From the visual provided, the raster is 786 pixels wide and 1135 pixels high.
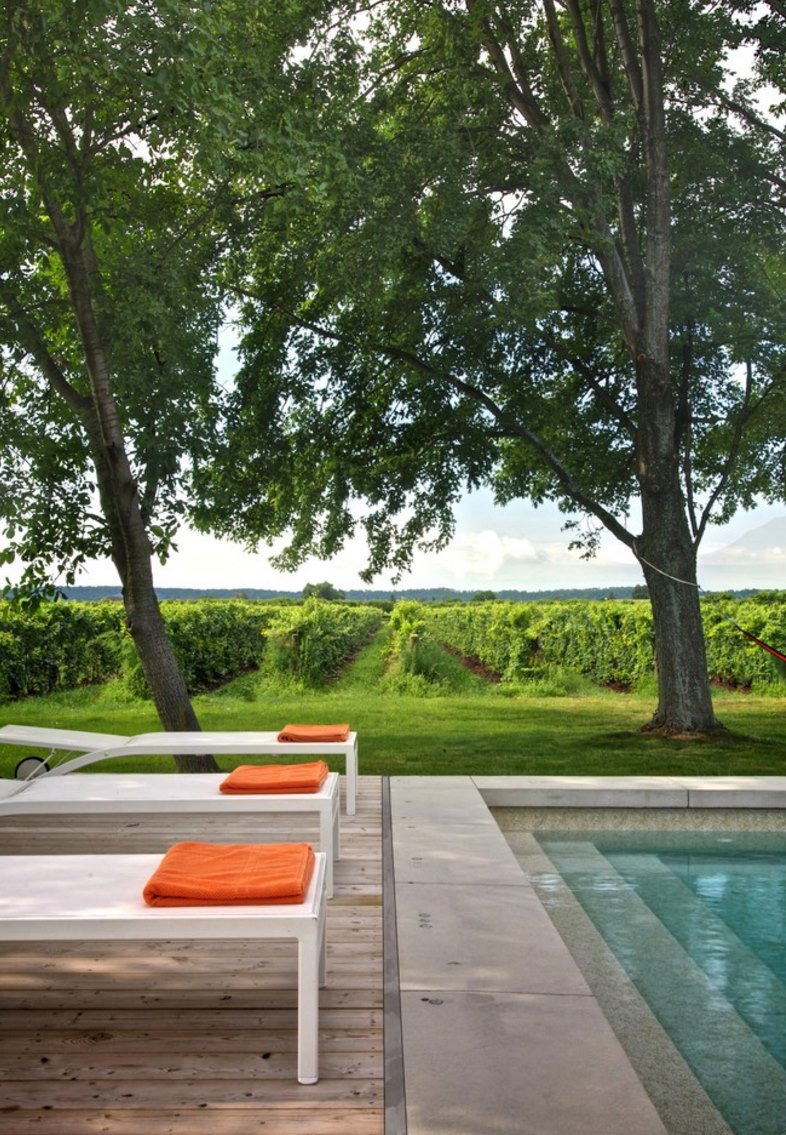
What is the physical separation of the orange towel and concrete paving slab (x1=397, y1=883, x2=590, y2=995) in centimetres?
62

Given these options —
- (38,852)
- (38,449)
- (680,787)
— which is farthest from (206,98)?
(680,787)

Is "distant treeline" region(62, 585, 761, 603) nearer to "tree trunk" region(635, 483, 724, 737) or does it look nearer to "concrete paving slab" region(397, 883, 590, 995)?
"tree trunk" region(635, 483, 724, 737)

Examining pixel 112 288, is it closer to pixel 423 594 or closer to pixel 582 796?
pixel 582 796

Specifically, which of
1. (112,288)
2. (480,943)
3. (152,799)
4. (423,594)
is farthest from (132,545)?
(423,594)

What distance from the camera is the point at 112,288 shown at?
9.06m

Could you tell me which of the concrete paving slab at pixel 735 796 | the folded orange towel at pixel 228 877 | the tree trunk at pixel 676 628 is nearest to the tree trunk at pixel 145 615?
the concrete paving slab at pixel 735 796

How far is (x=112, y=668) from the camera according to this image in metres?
18.1

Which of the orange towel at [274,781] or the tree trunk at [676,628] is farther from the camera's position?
the tree trunk at [676,628]

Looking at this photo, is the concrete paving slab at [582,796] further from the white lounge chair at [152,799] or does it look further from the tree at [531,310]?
the tree at [531,310]

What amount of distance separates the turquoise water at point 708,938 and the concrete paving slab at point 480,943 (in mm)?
551

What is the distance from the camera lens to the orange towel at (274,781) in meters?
4.82

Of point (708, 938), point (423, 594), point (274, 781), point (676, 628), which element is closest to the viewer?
point (274, 781)

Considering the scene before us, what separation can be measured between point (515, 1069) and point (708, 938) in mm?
2606

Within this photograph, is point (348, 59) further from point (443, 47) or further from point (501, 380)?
point (501, 380)
